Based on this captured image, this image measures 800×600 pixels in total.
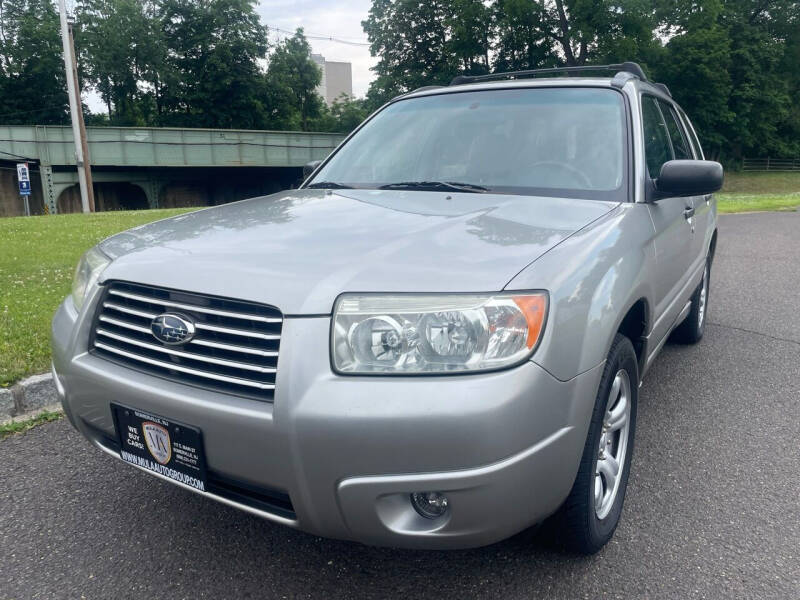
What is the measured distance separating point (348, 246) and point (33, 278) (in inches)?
202

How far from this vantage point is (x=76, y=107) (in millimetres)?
23953

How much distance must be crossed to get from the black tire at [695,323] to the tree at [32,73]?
172 feet

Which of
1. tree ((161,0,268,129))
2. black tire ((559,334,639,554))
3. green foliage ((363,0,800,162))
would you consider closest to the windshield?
black tire ((559,334,639,554))

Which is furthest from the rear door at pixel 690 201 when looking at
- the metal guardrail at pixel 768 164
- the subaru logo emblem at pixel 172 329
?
the metal guardrail at pixel 768 164

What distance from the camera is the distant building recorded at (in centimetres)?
9881

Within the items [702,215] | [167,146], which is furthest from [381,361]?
[167,146]

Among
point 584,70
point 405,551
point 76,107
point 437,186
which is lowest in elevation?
point 405,551

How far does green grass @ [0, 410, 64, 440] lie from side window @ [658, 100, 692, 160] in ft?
12.4

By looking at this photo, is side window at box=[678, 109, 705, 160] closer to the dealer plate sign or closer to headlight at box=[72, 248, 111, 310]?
headlight at box=[72, 248, 111, 310]

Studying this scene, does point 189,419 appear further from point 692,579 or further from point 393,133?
point 393,133

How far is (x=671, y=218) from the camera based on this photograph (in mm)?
3107

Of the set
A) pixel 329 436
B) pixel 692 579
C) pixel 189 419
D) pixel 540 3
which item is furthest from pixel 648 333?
pixel 540 3

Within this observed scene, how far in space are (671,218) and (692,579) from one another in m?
1.63

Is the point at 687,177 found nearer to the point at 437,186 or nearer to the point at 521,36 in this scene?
the point at 437,186
